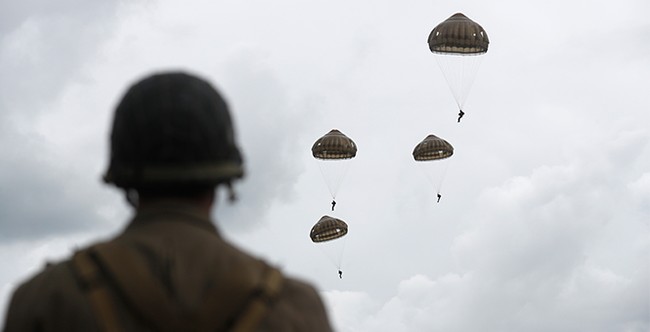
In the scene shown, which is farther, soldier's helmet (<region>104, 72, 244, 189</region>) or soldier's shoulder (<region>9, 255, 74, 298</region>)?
soldier's helmet (<region>104, 72, 244, 189</region>)

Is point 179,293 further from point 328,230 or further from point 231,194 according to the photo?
point 328,230

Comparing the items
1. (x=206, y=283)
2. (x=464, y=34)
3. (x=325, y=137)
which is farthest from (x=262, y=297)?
(x=325, y=137)

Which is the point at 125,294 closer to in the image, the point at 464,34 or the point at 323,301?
the point at 323,301

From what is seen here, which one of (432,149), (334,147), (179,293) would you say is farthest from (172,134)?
(432,149)

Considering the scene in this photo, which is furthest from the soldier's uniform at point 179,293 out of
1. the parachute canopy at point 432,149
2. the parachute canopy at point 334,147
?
the parachute canopy at point 432,149

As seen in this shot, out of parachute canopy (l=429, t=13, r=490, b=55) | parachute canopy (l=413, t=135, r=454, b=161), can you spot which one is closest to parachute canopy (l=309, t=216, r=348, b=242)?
parachute canopy (l=413, t=135, r=454, b=161)

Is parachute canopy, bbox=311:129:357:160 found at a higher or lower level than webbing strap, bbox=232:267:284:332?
higher

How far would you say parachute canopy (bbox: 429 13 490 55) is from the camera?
50031mm

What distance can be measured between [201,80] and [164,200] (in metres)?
0.52

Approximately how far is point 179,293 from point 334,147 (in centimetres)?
5743

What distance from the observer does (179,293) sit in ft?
11.7

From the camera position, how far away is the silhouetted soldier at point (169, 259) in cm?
355

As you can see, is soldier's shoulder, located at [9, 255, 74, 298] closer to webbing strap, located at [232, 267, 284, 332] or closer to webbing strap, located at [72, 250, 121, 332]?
webbing strap, located at [72, 250, 121, 332]

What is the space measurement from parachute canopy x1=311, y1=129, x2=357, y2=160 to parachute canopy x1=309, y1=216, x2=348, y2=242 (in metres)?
6.58
